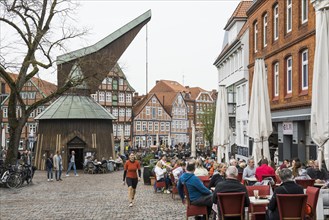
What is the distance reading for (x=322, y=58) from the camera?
9.99 metres

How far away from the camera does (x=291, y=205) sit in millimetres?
8297

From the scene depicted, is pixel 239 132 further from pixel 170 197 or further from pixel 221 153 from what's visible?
pixel 170 197

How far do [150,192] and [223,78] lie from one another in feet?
98.0

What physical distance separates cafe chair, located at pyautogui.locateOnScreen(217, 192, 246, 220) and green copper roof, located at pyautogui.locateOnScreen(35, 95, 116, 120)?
33.9 metres

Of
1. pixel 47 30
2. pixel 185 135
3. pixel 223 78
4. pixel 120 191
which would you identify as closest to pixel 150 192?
pixel 120 191

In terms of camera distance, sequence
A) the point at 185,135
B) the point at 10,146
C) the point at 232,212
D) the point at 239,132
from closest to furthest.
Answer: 1. the point at 232,212
2. the point at 10,146
3. the point at 239,132
4. the point at 185,135

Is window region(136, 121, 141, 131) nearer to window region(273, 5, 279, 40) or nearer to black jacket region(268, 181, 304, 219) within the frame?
window region(273, 5, 279, 40)

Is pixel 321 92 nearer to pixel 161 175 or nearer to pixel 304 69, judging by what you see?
pixel 161 175

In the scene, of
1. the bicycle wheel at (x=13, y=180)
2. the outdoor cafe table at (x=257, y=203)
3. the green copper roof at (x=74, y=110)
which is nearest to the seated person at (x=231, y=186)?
the outdoor cafe table at (x=257, y=203)

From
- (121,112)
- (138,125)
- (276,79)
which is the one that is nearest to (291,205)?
(276,79)

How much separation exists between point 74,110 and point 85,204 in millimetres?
26872

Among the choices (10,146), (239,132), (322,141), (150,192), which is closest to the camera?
(322,141)

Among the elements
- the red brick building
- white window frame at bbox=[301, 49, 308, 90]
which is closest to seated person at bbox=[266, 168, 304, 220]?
the red brick building

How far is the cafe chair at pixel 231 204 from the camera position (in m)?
8.76
